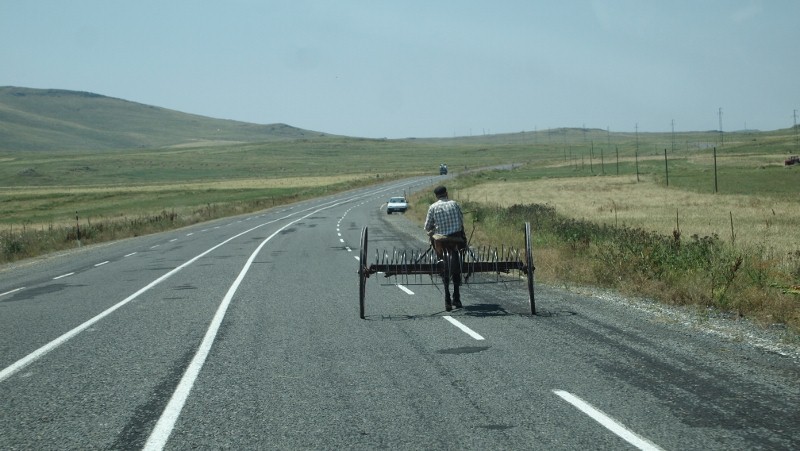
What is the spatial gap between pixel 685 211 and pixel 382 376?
1480 inches

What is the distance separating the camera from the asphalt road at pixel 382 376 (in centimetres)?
628

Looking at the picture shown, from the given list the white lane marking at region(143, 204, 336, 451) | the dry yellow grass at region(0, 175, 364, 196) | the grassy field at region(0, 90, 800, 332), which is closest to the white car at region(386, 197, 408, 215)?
the grassy field at region(0, 90, 800, 332)

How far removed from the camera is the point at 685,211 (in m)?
42.6

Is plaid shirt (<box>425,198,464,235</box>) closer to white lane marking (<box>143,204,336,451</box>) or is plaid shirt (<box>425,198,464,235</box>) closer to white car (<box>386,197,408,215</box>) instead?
white lane marking (<box>143,204,336,451</box>)

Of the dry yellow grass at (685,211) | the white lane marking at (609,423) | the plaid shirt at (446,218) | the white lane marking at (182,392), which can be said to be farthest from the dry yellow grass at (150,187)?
the white lane marking at (609,423)

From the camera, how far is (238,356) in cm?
948

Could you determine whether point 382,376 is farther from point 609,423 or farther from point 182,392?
point 609,423

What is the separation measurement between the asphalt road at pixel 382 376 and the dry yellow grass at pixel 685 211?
9125mm

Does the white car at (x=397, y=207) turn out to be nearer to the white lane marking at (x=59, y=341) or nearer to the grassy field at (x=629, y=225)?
the grassy field at (x=629, y=225)

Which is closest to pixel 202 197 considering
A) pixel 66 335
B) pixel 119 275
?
pixel 119 275

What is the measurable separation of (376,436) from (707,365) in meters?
4.02

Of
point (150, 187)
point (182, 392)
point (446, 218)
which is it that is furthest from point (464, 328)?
point (150, 187)

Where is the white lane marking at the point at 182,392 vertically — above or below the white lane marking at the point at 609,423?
above

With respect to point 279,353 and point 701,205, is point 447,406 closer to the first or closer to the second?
point 279,353
